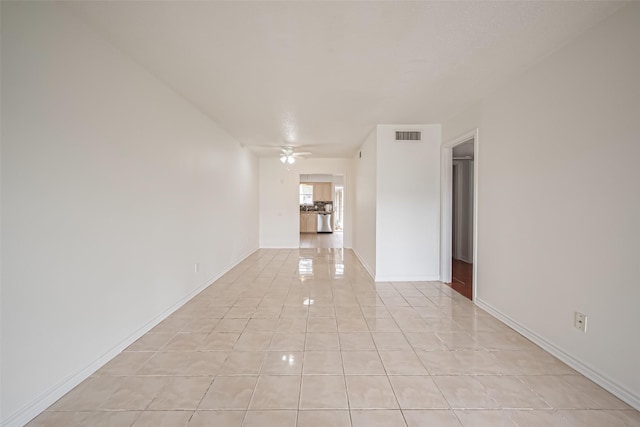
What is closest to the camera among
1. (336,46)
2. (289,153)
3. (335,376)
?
(335,376)

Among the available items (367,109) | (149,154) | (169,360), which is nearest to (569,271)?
(367,109)

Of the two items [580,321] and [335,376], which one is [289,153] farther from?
[580,321]

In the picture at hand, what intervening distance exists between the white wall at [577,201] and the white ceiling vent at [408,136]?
1459 millimetres

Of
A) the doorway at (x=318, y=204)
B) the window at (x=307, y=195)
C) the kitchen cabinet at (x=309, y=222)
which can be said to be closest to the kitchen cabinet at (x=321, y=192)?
the doorway at (x=318, y=204)

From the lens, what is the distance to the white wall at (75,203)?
1.53m

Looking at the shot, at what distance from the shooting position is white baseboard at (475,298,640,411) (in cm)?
178

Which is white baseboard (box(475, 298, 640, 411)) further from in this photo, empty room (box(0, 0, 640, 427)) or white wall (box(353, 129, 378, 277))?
white wall (box(353, 129, 378, 277))

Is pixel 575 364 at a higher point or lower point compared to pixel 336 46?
lower

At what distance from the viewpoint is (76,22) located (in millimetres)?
1897

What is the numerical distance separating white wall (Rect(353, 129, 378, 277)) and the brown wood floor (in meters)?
1.21

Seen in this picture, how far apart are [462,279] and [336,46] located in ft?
13.0

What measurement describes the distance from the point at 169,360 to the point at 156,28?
2367mm

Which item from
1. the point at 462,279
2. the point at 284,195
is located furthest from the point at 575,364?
the point at 284,195

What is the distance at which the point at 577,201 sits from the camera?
2129mm
